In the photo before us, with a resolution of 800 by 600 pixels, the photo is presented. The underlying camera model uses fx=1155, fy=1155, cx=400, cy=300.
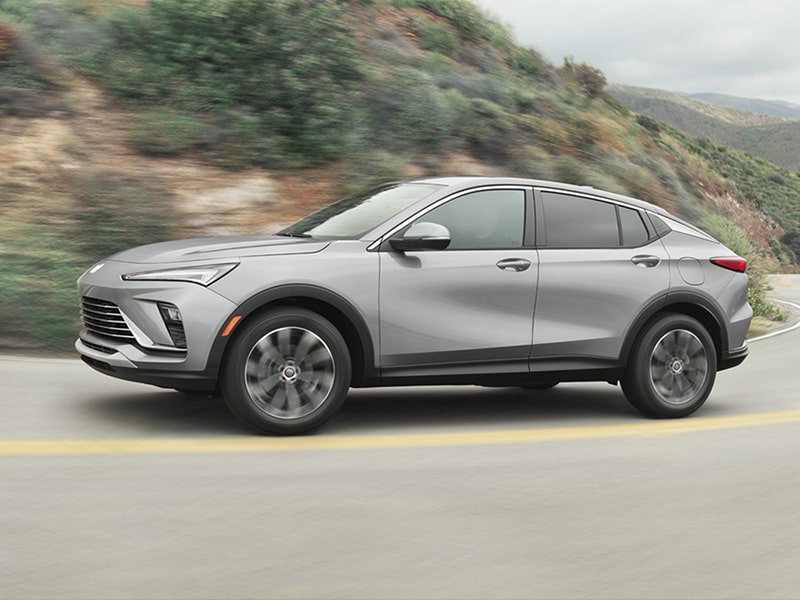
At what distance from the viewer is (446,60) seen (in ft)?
75.7

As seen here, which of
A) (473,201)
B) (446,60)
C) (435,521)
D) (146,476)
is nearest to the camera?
(435,521)

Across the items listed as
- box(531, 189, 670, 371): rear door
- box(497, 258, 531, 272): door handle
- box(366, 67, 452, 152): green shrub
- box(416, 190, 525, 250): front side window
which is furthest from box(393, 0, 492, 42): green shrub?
box(497, 258, 531, 272): door handle

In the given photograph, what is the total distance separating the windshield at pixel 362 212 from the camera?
773cm

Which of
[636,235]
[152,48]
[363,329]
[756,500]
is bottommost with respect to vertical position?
[756,500]

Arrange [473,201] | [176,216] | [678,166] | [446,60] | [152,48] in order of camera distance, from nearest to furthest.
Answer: [473,201] → [176,216] → [152,48] → [446,60] → [678,166]

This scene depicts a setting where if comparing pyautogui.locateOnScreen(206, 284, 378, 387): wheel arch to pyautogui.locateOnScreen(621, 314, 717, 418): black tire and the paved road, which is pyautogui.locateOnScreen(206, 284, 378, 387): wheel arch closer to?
the paved road

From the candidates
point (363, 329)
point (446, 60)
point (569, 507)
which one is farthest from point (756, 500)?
point (446, 60)

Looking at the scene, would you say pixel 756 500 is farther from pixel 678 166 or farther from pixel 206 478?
pixel 678 166

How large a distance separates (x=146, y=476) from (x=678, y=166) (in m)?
33.1

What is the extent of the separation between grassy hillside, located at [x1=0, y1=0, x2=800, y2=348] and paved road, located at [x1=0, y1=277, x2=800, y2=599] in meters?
4.26

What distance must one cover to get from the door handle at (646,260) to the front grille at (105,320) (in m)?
3.60

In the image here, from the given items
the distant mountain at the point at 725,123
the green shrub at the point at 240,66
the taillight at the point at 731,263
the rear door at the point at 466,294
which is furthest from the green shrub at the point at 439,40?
the distant mountain at the point at 725,123

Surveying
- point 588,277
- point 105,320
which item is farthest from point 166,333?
point 588,277

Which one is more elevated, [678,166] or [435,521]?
[678,166]
